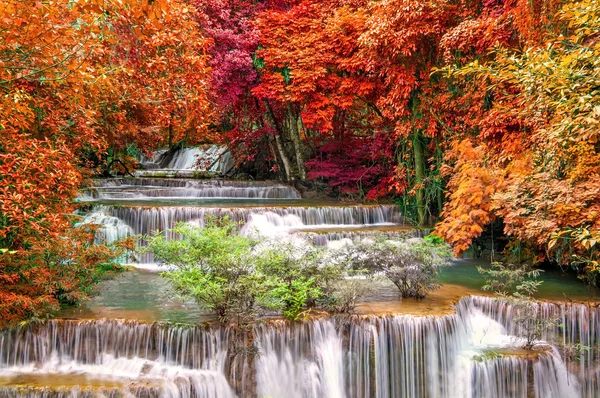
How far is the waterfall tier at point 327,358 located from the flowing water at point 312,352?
0.05 ft

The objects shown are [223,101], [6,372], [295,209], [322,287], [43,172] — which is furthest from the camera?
[223,101]

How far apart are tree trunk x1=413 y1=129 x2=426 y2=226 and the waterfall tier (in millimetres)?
6929

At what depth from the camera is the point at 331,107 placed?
16.8m

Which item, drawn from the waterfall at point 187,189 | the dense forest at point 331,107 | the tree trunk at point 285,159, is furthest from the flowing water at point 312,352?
the tree trunk at point 285,159

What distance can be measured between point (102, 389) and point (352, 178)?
12.8 metres

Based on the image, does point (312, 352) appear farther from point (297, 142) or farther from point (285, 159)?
point (285, 159)

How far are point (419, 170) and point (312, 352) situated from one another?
9.18 metres

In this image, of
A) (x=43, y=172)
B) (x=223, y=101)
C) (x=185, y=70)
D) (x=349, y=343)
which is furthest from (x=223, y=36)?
(x=349, y=343)

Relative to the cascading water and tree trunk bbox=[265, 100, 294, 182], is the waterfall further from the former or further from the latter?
the cascading water

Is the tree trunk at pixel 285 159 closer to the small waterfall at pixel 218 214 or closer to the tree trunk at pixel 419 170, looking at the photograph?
the small waterfall at pixel 218 214

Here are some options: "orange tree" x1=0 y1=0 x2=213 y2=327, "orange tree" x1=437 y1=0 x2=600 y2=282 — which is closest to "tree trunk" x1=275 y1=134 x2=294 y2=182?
"orange tree" x1=437 y1=0 x2=600 y2=282

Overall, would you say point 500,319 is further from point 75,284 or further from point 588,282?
point 75,284

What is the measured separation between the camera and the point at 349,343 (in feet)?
25.5

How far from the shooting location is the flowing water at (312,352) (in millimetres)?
7145
